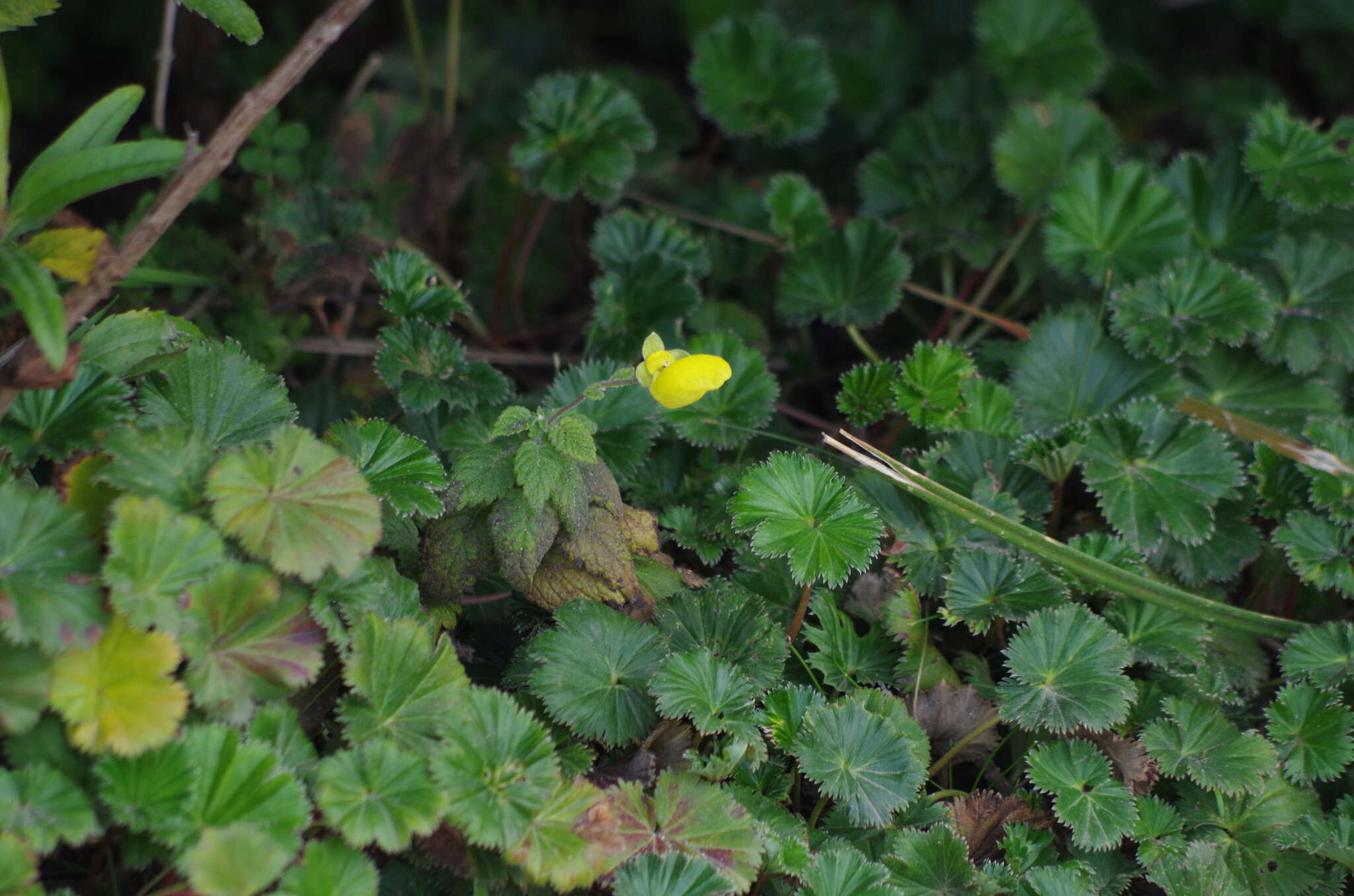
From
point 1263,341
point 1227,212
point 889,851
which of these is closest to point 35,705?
point 889,851

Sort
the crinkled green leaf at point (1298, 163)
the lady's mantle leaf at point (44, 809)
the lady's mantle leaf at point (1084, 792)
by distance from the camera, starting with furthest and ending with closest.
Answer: the crinkled green leaf at point (1298, 163)
the lady's mantle leaf at point (1084, 792)
the lady's mantle leaf at point (44, 809)

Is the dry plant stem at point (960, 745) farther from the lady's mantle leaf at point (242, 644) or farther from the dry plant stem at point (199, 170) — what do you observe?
the dry plant stem at point (199, 170)

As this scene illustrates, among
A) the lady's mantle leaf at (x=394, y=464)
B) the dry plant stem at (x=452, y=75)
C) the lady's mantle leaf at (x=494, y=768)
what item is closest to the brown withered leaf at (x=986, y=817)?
the lady's mantle leaf at (x=494, y=768)

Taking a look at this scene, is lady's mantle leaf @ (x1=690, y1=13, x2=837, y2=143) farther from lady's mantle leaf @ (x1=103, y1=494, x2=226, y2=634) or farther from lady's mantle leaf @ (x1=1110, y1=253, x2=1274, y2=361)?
lady's mantle leaf @ (x1=103, y1=494, x2=226, y2=634)

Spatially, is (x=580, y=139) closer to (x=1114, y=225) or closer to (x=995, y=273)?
(x=995, y=273)

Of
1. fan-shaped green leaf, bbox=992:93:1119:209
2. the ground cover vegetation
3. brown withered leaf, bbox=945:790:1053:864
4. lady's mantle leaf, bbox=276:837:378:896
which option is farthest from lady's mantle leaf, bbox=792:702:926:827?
fan-shaped green leaf, bbox=992:93:1119:209
